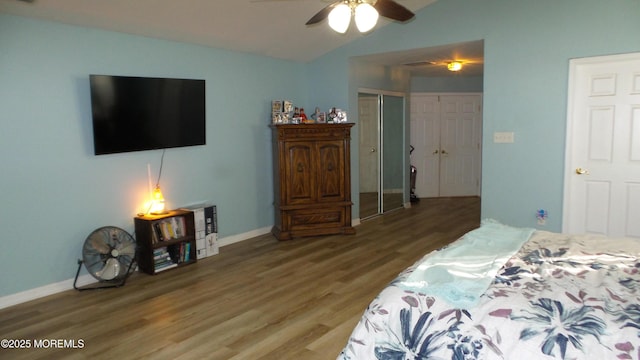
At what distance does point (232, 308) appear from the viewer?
11.9 ft

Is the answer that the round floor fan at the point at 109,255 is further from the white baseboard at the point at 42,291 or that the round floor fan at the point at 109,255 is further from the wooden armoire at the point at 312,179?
the wooden armoire at the point at 312,179

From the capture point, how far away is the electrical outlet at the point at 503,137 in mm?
5047

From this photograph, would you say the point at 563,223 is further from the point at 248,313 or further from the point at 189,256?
the point at 189,256

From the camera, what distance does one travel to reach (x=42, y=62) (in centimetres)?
387

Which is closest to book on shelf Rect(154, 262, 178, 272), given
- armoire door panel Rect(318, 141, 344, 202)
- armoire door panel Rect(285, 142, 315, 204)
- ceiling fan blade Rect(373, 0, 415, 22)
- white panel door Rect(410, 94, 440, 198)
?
armoire door panel Rect(285, 142, 315, 204)

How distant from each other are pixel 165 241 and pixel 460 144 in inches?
242

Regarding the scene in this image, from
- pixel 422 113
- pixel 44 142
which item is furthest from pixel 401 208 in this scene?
pixel 44 142

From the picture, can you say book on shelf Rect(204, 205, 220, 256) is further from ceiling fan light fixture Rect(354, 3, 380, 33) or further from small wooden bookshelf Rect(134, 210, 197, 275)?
ceiling fan light fixture Rect(354, 3, 380, 33)

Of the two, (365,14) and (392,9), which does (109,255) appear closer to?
(365,14)

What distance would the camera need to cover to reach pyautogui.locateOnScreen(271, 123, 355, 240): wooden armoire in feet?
18.6

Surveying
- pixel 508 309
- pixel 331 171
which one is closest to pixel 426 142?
pixel 331 171

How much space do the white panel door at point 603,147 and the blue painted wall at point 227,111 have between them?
4.6 inches

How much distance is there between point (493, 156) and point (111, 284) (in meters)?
4.15

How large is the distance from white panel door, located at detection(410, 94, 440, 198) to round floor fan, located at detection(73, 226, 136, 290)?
19.2 ft
